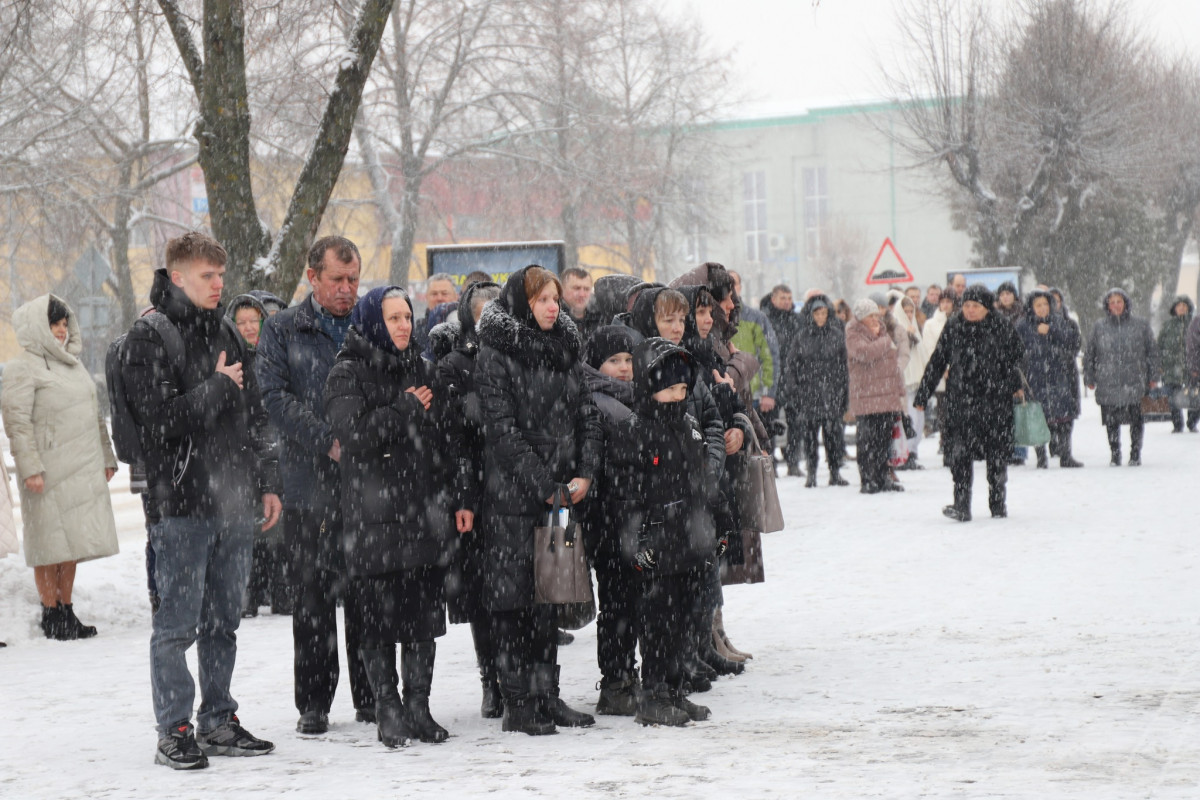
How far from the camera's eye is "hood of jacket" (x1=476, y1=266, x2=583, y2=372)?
6.07 meters

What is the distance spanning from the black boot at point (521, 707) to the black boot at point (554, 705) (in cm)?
4

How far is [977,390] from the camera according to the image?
12.3 m

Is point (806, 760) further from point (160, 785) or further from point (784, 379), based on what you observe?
point (784, 379)

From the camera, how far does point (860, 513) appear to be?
1337 cm

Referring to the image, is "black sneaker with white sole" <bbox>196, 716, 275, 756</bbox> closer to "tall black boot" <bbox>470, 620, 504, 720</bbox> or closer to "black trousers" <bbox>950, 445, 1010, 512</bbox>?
"tall black boot" <bbox>470, 620, 504, 720</bbox>

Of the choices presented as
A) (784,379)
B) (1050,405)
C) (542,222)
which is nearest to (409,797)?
(784,379)

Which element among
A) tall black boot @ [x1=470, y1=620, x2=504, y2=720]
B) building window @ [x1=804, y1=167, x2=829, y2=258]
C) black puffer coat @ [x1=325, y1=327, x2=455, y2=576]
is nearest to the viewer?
black puffer coat @ [x1=325, y1=327, x2=455, y2=576]

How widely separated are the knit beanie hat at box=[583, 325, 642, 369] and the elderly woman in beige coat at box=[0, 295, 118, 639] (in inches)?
153

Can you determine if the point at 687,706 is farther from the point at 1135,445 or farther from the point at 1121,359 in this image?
the point at 1121,359

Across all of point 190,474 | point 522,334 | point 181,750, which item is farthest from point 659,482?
point 181,750

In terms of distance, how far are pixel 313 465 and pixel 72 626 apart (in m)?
3.58

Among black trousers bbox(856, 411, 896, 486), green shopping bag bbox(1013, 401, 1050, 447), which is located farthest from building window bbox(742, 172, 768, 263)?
green shopping bag bbox(1013, 401, 1050, 447)

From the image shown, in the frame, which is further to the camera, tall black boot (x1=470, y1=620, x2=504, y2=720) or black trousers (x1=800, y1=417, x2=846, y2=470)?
black trousers (x1=800, y1=417, x2=846, y2=470)

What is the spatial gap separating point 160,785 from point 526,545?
161cm
